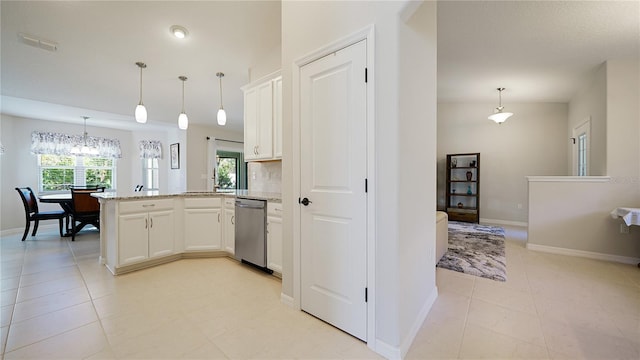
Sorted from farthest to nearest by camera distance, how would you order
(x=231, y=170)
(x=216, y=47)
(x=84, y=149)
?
(x=231, y=170) < (x=84, y=149) < (x=216, y=47)

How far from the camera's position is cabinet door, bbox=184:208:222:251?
11.1 feet

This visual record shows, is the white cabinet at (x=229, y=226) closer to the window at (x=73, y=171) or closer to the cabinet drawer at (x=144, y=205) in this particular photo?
the cabinet drawer at (x=144, y=205)

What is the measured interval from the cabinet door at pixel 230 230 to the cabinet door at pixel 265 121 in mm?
836

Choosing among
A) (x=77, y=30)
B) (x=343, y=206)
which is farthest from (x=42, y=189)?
(x=343, y=206)

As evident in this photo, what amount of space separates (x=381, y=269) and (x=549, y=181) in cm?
367

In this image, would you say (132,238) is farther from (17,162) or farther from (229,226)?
(17,162)

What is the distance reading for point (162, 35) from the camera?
2.84 metres

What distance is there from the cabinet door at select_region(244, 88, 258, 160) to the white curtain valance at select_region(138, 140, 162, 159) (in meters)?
5.18

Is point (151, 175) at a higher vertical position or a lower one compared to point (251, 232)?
higher

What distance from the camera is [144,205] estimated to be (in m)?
3.04

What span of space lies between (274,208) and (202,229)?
1.34 meters

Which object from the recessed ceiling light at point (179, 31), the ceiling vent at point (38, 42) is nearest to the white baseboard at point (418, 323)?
the recessed ceiling light at point (179, 31)

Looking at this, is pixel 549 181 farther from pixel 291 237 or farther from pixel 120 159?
pixel 120 159

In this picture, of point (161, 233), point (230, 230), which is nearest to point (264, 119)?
point (230, 230)
